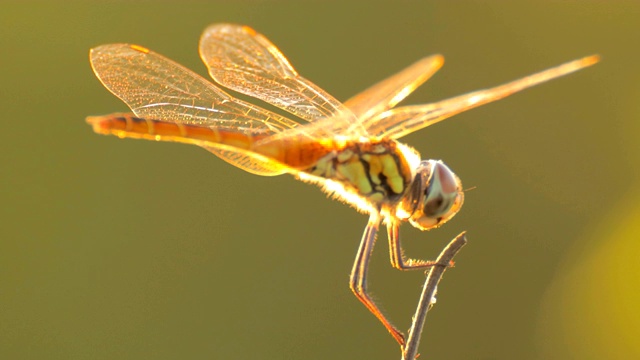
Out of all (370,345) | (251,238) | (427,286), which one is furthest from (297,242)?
(427,286)

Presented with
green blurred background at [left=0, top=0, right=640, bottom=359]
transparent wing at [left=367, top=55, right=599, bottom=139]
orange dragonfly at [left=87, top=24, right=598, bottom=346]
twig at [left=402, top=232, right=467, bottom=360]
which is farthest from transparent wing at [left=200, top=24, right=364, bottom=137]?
green blurred background at [left=0, top=0, right=640, bottom=359]

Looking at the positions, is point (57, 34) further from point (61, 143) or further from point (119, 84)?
point (119, 84)

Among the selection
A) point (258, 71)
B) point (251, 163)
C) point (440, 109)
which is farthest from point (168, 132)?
point (440, 109)

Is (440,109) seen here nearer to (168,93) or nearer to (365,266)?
(365,266)

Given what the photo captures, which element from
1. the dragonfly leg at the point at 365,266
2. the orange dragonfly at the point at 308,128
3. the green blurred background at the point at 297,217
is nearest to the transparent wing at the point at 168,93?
the orange dragonfly at the point at 308,128

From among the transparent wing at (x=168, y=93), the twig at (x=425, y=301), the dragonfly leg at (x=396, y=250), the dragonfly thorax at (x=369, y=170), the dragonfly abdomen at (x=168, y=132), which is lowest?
the twig at (x=425, y=301)

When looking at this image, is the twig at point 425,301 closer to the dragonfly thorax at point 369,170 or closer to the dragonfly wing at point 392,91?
the dragonfly thorax at point 369,170
